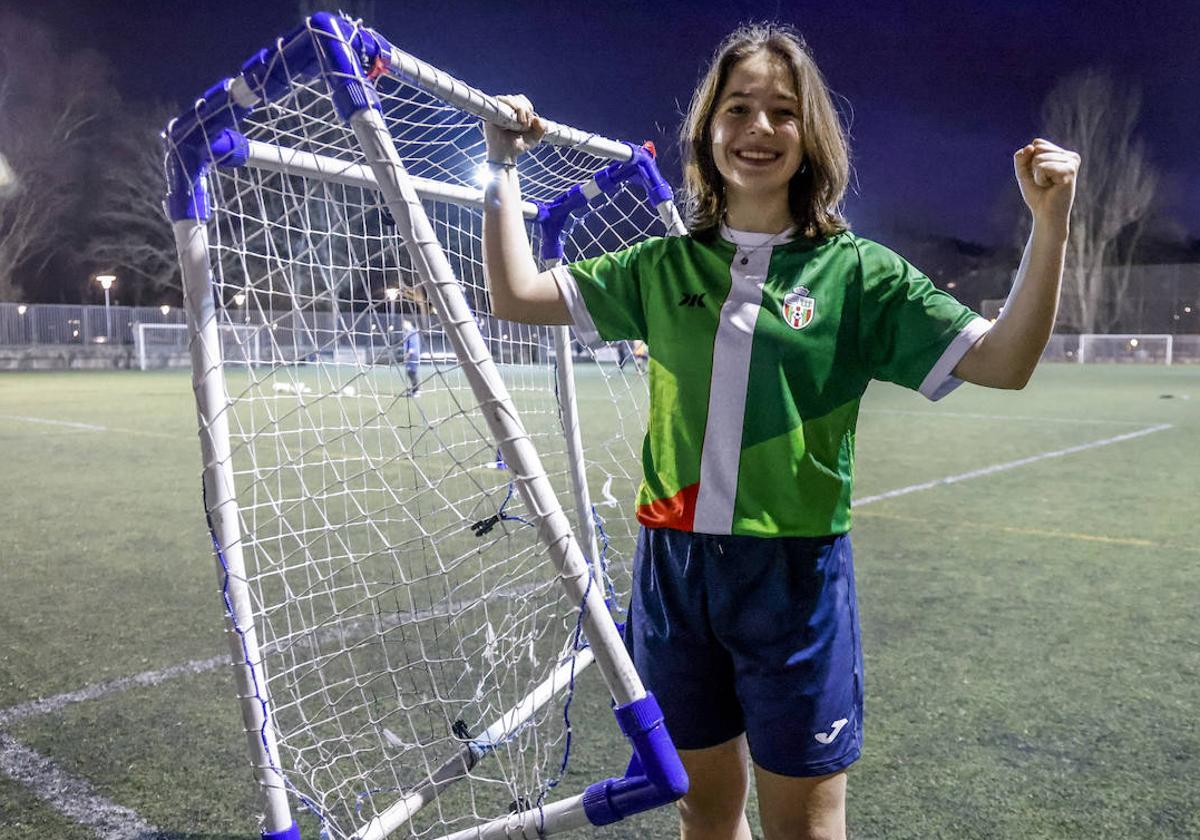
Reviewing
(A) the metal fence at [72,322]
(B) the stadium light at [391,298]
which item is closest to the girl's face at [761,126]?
(B) the stadium light at [391,298]

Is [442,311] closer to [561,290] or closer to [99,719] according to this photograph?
[561,290]

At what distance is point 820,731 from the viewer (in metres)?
1.72

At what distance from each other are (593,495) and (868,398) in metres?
10.2

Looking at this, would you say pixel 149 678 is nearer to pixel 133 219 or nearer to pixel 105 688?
pixel 105 688

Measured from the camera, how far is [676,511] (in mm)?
1771

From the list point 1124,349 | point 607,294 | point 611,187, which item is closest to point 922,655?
point 611,187

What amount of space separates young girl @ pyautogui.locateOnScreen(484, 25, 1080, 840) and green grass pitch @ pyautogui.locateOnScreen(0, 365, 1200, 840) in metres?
0.92

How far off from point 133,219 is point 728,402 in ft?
130

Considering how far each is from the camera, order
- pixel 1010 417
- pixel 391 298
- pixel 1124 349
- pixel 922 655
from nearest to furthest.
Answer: pixel 391 298, pixel 922 655, pixel 1010 417, pixel 1124 349

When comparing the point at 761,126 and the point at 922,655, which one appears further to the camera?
the point at 922,655

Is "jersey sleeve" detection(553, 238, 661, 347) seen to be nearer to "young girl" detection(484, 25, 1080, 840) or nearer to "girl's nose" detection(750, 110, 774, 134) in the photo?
"young girl" detection(484, 25, 1080, 840)

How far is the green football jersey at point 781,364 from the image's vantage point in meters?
1.70

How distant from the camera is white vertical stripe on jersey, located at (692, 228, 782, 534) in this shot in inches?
67.5

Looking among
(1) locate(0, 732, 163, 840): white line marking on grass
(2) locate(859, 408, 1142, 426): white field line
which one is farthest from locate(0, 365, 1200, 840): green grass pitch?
(2) locate(859, 408, 1142, 426): white field line
